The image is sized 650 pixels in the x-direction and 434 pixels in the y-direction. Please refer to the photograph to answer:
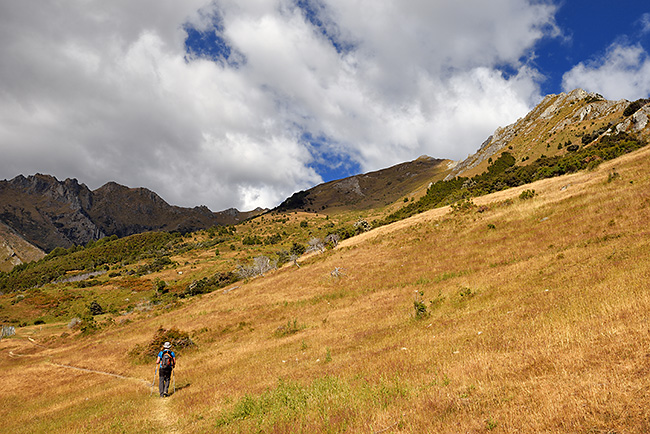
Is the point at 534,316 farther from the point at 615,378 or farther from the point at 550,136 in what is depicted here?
the point at 550,136

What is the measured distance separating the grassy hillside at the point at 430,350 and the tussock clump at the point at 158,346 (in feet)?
1.10

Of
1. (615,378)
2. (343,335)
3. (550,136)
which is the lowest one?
(343,335)

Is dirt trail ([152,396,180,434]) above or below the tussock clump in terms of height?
below

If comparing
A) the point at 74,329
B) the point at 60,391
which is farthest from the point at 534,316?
the point at 74,329

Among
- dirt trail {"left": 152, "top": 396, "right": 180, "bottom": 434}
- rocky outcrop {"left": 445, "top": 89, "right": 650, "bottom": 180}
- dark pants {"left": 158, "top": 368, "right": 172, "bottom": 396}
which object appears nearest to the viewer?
dirt trail {"left": 152, "top": 396, "right": 180, "bottom": 434}

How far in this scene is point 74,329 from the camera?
160ft

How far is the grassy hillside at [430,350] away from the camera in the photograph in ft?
19.6

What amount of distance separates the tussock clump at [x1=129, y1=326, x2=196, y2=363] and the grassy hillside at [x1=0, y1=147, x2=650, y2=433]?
1.10ft

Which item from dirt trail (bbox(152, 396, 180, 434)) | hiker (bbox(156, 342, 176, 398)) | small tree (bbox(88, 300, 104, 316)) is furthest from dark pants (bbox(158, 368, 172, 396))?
small tree (bbox(88, 300, 104, 316))

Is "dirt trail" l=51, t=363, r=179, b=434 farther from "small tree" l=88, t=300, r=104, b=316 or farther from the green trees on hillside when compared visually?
"small tree" l=88, t=300, r=104, b=316

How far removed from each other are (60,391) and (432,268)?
95.2ft

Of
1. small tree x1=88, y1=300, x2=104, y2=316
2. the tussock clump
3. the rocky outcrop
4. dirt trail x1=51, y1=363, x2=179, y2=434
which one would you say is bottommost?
dirt trail x1=51, y1=363, x2=179, y2=434

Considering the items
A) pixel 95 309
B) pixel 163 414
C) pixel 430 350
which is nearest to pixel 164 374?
pixel 163 414

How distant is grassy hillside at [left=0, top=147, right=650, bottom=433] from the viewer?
5984 millimetres
